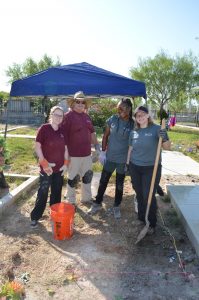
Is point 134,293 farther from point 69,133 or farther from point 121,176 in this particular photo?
point 69,133

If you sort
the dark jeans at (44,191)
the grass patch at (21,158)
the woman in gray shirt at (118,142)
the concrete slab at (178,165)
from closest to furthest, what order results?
the dark jeans at (44,191), the woman in gray shirt at (118,142), the grass patch at (21,158), the concrete slab at (178,165)

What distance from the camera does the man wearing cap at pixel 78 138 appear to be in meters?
5.52

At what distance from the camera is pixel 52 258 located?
4.12 meters

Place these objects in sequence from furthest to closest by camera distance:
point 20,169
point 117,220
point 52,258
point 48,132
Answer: point 20,169 → point 117,220 → point 48,132 → point 52,258

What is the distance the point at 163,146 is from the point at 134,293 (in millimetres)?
1885

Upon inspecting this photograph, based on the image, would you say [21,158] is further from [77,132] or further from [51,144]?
[51,144]

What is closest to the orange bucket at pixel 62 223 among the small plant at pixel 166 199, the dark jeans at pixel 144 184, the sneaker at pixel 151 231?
the dark jeans at pixel 144 184

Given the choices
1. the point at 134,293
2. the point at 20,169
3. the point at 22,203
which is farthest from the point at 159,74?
the point at 134,293

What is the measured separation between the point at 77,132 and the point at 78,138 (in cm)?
10

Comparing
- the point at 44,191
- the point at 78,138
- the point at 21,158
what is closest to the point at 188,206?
the point at 78,138

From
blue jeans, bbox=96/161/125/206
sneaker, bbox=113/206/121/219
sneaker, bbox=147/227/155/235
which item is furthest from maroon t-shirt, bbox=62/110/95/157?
sneaker, bbox=147/227/155/235

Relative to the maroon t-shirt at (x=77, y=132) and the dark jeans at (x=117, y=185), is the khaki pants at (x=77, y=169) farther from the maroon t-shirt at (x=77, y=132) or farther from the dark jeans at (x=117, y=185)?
the dark jeans at (x=117, y=185)

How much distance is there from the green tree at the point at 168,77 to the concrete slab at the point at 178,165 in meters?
23.3

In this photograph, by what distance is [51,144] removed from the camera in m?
4.84
